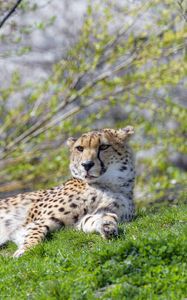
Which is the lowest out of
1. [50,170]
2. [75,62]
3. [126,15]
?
[50,170]

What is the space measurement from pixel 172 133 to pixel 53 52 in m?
2.72

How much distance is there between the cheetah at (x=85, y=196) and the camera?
9.13 m

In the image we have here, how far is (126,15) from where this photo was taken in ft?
42.6

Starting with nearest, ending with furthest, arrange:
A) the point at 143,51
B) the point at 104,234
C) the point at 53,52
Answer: the point at 104,234, the point at 143,51, the point at 53,52

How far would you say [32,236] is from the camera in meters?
8.80

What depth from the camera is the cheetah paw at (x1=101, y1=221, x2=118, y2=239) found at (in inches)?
324

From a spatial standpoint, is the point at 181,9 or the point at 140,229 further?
the point at 181,9

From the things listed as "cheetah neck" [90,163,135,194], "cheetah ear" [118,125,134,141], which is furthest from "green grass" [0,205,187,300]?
"cheetah ear" [118,125,134,141]

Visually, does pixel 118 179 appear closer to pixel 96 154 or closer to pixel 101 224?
pixel 96 154

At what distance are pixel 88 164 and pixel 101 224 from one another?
104 centimetres

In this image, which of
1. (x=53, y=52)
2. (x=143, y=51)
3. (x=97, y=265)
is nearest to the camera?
(x=97, y=265)

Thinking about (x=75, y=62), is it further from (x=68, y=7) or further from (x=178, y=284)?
(x=178, y=284)

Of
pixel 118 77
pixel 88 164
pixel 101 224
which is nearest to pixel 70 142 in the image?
pixel 88 164

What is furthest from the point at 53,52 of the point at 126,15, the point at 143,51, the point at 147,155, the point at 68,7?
the point at 143,51
